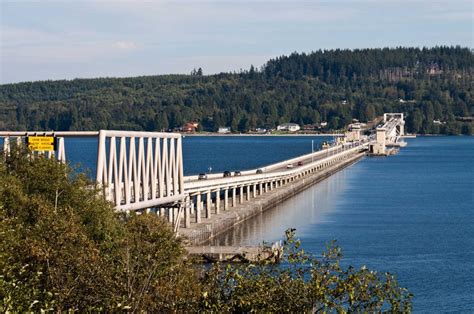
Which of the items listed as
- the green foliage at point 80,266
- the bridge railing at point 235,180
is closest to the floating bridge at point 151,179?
the bridge railing at point 235,180

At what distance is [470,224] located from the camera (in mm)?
69312

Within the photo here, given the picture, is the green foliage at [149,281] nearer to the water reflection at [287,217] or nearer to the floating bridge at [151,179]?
the floating bridge at [151,179]

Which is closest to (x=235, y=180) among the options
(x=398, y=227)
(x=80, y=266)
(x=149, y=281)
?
(x=398, y=227)

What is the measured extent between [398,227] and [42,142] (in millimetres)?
25372

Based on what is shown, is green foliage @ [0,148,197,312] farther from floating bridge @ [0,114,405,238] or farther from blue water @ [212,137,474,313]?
blue water @ [212,137,474,313]

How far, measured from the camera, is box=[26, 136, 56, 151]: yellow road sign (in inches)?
1864

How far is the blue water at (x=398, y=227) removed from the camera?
4566 cm

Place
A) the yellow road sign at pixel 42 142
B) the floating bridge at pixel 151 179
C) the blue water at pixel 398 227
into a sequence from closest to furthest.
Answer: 1. the blue water at pixel 398 227
2. the floating bridge at pixel 151 179
3. the yellow road sign at pixel 42 142

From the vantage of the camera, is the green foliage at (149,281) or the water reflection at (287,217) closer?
the green foliage at (149,281)

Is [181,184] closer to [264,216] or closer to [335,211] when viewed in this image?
[264,216]

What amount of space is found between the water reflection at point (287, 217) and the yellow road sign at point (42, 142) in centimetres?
1083

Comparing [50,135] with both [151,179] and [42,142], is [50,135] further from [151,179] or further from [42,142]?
[151,179]

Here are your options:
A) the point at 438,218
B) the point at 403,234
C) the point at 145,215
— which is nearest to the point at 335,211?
the point at 438,218

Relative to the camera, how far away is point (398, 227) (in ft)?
218
